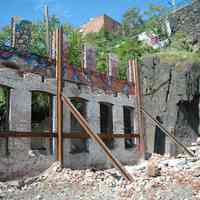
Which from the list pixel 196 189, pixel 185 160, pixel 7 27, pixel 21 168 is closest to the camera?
pixel 196 189

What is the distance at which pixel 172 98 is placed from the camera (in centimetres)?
1573

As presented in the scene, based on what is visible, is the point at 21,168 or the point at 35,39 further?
the point at 35,39

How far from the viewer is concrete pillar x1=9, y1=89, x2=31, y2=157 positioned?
10.3m

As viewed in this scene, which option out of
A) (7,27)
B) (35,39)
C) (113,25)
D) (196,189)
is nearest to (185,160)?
(196,189)

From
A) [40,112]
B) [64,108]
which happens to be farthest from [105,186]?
[40,112]

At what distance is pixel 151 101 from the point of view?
16312 mm

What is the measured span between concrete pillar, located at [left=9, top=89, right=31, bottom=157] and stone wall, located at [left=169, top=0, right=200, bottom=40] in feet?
45.9

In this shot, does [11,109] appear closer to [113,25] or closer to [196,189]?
[196,189]

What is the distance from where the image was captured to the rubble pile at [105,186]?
773 centimetres

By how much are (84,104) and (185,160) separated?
14.1ft

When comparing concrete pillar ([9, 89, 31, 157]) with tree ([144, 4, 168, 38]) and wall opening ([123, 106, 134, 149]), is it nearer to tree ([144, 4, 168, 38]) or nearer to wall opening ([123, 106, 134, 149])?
wall opening ([123, 106, 134, 149])

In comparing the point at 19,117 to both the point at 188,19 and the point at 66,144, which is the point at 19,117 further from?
the point at 188,19

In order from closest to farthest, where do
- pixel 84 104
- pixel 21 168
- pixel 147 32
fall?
pixel 21 168 < pixel 84 104 < pixel 147 32

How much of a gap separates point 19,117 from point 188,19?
1713cm
